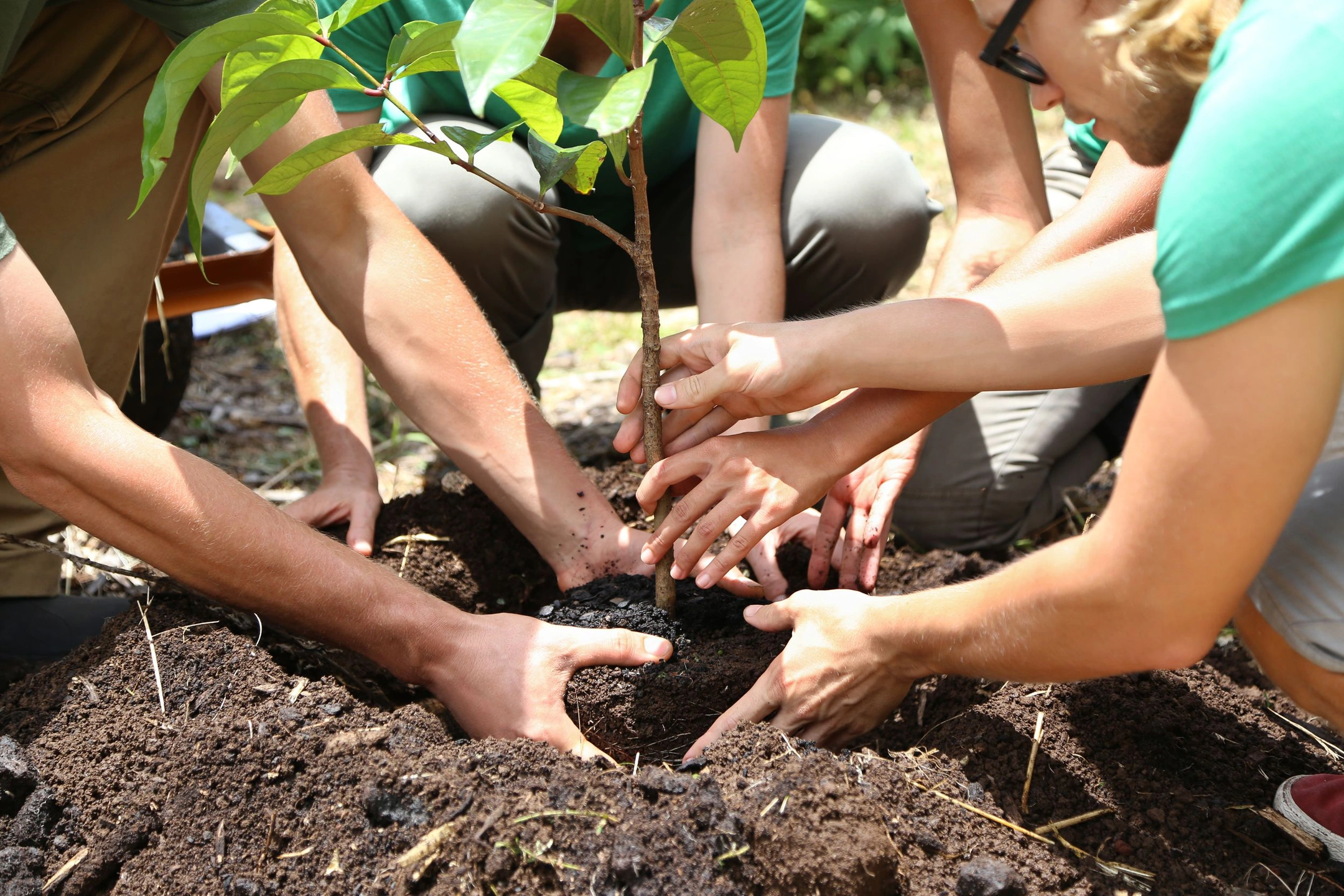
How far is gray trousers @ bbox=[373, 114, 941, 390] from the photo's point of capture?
208 cm

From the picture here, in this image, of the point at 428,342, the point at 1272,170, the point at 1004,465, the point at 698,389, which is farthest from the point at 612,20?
the point at 1004,465

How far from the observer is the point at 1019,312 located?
131cm

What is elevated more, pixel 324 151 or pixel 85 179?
pixel 324 151

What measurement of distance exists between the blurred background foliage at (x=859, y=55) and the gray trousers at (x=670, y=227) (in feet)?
9.83

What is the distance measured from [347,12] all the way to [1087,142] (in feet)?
5.76

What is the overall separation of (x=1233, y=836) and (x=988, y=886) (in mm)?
393

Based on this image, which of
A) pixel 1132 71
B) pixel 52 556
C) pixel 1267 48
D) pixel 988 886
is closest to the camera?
pixel 1267 48

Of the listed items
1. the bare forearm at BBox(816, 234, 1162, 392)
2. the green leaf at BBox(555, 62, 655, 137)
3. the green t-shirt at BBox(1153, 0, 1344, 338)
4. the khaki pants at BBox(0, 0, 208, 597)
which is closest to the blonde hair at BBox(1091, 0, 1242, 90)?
the green t-shirt at BBox(1153, 0, 1344, 338)

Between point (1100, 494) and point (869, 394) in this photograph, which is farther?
point (1100, 494)

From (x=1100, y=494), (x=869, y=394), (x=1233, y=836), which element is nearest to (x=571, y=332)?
(x=1100, y=494)

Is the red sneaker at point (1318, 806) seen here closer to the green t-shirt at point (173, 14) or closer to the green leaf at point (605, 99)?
the green leaf at point (605, 99)

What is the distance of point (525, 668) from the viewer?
1.39 m

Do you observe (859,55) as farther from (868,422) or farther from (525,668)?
(525,668)

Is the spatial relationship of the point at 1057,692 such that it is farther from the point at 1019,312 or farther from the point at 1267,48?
the point at 1267,48
